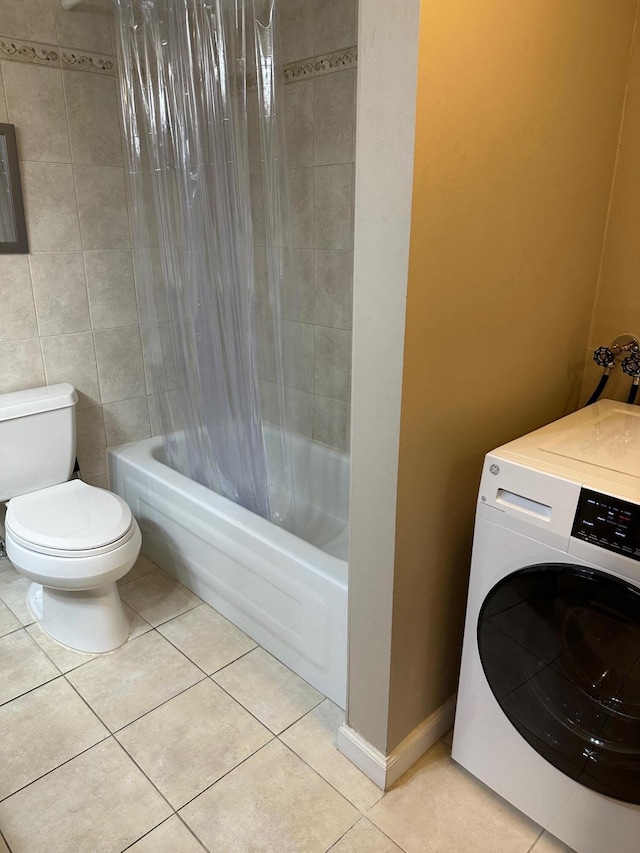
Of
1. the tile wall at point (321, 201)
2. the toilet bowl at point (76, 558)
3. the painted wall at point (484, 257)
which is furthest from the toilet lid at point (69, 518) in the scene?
the painted wall at point (484, 257)

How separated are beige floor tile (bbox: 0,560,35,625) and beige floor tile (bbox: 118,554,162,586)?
0.35 metres

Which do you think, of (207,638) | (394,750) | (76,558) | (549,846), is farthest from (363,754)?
(76,558)

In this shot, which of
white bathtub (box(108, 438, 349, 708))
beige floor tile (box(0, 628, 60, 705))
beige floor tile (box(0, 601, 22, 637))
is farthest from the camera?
beige floor tile (box(0, 601, 22, 637))

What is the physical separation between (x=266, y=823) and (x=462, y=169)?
1.57m

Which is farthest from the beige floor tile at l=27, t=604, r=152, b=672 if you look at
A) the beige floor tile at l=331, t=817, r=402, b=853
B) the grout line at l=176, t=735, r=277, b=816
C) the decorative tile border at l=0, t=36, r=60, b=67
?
the decorative tile border at l=0, t=36, r=60, b=67

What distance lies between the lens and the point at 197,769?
1634 millimetres

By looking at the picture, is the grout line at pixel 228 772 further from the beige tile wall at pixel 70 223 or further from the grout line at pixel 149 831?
the beige tile wall at pixel 70 223

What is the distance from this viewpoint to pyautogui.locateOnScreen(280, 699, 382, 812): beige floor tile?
157 cm

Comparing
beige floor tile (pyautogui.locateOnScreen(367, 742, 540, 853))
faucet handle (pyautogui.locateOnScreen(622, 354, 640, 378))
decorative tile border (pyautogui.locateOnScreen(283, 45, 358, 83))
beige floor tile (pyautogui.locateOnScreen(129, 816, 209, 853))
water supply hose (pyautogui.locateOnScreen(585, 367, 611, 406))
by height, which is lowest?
beige floor tile (pyautogui.locateOnScreen(367, 742, 540, 853))

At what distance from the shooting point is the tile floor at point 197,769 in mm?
1460

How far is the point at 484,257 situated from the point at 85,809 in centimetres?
165

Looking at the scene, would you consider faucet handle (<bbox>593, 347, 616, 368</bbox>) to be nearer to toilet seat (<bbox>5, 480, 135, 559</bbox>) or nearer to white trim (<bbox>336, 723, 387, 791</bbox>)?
white trim (<bbox>336, 723, 387, 791</bbox>)

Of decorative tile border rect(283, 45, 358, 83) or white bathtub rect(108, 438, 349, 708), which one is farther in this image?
decorative tile border rect(283, 45, 358, 83)

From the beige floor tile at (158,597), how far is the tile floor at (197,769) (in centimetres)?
14
